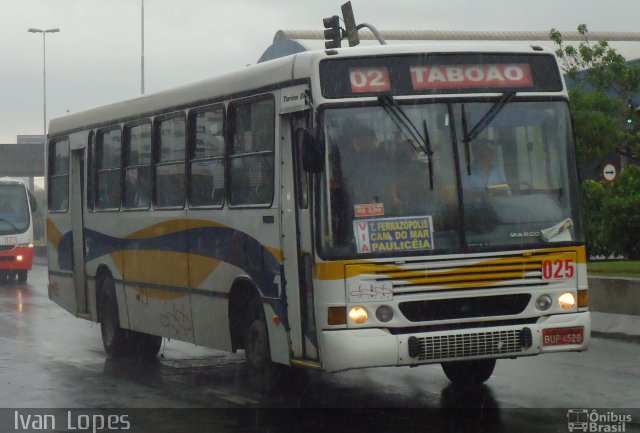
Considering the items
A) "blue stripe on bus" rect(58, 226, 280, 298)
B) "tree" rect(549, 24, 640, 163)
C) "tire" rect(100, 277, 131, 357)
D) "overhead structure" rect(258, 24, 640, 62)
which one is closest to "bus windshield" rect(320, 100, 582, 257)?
"blue stripe on bus" rect(58, 226, 280, 298)

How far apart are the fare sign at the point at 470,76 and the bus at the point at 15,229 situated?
27.0 metres

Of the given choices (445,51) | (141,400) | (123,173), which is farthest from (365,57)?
(123,173)

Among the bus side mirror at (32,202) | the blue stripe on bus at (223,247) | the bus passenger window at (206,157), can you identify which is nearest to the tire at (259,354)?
the blue stripe on bus at (223,247)

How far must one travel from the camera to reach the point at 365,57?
10.5 m

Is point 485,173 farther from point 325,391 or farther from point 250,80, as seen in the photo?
point 325,391

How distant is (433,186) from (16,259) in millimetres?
27527

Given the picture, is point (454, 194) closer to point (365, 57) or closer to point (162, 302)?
point (365, 57)

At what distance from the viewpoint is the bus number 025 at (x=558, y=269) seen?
10.5 m

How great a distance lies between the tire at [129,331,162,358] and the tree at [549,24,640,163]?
1099 centimetres

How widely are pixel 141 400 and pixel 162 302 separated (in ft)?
7.48

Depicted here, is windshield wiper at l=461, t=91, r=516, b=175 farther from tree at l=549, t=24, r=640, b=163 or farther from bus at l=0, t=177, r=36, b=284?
bus at l=0, t=177, r=36, b=284

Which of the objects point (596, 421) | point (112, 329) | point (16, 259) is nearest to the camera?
point (596, 421)

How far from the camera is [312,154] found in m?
10.1

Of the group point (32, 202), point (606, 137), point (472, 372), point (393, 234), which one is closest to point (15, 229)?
point (32, 202)
